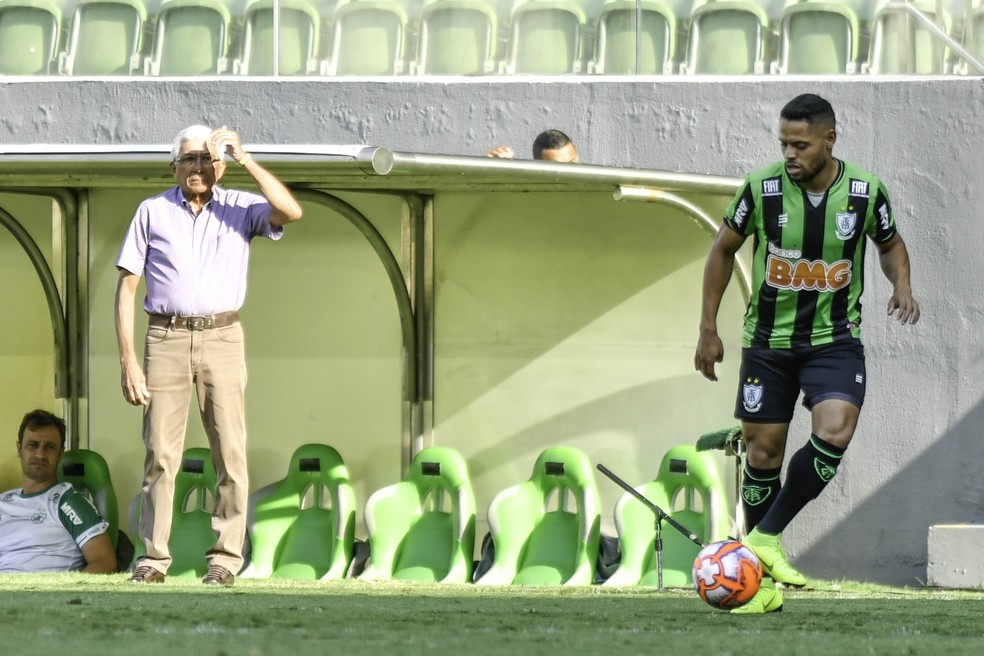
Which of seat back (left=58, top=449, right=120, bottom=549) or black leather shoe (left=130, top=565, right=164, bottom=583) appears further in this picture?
seat back (left=58, top=449, right=120, bottom=549)

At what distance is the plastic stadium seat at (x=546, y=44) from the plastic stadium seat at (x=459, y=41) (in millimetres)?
120

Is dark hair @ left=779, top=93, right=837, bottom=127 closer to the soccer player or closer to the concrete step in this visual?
the soccer player

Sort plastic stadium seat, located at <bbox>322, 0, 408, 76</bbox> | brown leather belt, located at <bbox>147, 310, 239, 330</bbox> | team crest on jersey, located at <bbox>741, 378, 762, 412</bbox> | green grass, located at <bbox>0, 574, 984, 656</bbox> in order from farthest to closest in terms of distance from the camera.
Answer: plastic stadium seat, located at <bbox>322, 0, 408, 76</bbox> < brown leather belt, located at <bbox>147, 310, 239, 330</bbox> < team crest on jersey, located at <bbox>741, 378, 762, 412</bbox> < green grass, located at <bbox>0, 574, 984, 656</bbox>

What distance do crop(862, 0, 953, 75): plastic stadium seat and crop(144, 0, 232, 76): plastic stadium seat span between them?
11.4 ft

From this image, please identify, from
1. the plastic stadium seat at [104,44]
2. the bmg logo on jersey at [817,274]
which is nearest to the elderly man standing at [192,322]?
the bmg logo on jersey at [817,274]

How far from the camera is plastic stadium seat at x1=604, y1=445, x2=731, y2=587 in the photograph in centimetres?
816

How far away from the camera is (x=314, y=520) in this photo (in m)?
8.88

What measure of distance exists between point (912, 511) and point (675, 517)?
3.89ft

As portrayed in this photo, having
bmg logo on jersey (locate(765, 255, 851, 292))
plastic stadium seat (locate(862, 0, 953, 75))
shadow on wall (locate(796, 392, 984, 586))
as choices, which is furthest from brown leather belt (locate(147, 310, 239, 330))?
plastic stadium seat (locate(862, 0, 953, 75))

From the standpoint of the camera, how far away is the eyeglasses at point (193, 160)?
6839mm

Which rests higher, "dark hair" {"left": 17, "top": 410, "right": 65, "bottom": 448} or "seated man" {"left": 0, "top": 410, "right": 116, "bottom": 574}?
"dark hair" {"left": 17, "top": 410, "right": 65, "bottom": 448}

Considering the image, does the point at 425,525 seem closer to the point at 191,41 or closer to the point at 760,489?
the point at 760,489

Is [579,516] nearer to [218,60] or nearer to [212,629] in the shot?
[218,60]

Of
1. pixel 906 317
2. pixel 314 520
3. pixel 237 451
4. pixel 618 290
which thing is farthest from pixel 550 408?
pixel 906 317
